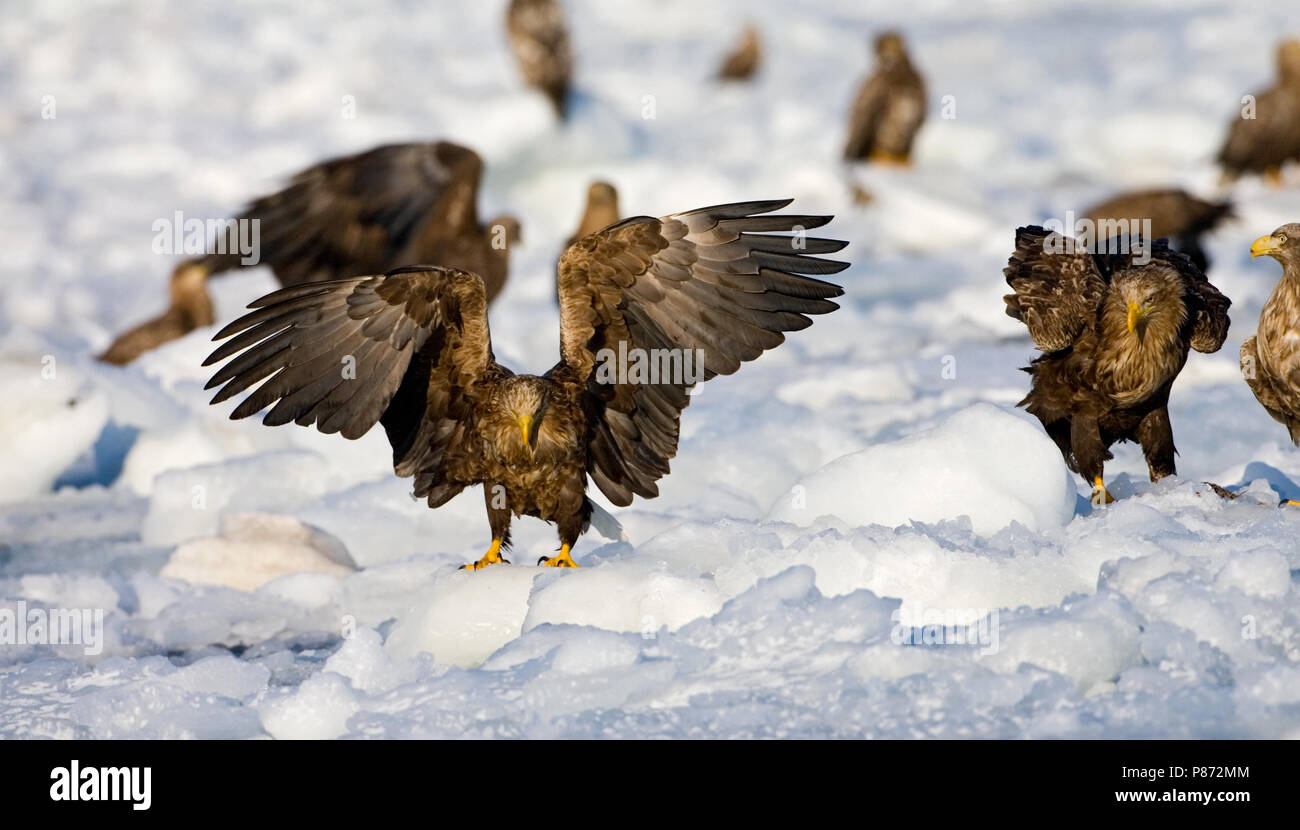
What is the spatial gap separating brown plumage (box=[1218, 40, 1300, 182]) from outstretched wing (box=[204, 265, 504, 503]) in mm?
10863

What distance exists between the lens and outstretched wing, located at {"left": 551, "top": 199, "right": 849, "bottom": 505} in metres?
5.04

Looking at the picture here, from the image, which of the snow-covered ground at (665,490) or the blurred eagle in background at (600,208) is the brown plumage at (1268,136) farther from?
the blurred eagle in background at (600,208)

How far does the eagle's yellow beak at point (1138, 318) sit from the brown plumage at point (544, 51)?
9.35 meters

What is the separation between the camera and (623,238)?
16.5 ft

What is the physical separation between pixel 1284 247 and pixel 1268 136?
32.2ft

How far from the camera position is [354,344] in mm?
4949

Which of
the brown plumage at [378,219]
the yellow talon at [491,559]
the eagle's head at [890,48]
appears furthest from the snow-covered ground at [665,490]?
the eagle's head at [890,48]

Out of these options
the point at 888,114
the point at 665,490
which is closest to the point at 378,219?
the point at 665,490

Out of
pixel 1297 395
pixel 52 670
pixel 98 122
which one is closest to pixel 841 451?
pixel 1297 395

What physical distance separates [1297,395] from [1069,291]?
30.1 inches

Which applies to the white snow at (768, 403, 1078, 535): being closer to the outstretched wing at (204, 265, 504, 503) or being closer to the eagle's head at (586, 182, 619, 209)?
the outstretched wing at (204, 265, 504, 503)

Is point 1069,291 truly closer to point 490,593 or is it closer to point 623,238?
point 623,238

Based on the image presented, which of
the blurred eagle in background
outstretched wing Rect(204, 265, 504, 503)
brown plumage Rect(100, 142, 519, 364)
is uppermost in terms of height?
the blurred eagle in background

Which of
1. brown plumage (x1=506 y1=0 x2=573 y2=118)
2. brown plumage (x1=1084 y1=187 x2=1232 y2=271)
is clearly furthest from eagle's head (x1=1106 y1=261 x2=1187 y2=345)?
brown plumage (x1=506 y1=0 x2=573 y2=118)
